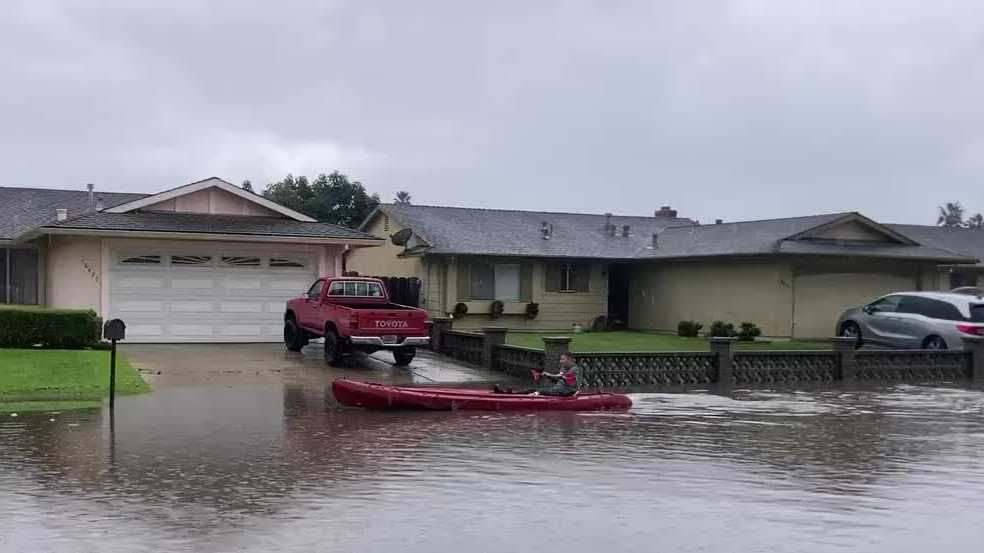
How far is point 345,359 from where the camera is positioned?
23.6m

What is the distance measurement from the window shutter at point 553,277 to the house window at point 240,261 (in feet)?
39.0

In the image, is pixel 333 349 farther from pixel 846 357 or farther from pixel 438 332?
pixel 846 357

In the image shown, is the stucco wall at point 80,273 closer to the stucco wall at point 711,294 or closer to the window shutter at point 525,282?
the window shutter at point 525,282

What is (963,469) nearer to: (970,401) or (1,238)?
(970,401)

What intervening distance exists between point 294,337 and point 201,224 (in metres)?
4.02

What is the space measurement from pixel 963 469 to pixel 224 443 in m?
9.00

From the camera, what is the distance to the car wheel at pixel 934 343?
2619 cm

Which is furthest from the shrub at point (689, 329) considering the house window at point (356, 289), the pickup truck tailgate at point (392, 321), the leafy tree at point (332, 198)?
the leafy tree at point (332, 198)

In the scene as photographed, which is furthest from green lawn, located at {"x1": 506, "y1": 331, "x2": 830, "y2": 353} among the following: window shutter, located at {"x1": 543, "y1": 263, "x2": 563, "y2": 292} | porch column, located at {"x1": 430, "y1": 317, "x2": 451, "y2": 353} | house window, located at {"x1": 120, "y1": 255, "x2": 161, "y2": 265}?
house window, located at {"x1": 120, "y1": 255, "x2": 161, "y2": 265}

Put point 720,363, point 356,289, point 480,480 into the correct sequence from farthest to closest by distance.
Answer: point 356,289
point 720,363
point 480,480

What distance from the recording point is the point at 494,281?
1380 inches

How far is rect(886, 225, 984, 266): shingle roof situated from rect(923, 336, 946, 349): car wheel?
598 inches

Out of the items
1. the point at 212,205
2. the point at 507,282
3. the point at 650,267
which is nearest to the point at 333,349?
the point at 212,205

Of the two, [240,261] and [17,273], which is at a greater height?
[240,261]
